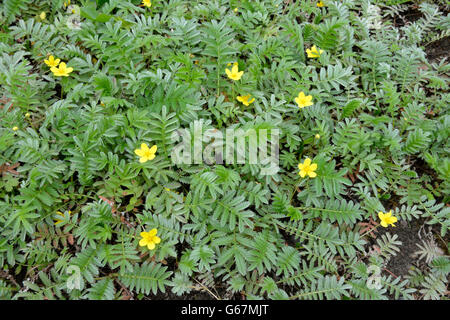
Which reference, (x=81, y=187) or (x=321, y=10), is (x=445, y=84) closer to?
(x=321, y=10)

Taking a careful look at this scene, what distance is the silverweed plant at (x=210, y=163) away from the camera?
8.87 ft

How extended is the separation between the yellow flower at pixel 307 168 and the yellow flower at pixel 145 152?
3.58 ft

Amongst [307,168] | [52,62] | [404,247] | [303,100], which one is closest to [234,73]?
[303,100]

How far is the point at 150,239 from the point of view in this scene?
2.64 m

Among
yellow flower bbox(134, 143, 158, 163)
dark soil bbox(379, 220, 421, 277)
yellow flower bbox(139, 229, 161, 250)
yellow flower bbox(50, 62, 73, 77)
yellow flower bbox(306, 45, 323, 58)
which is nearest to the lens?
yellow flower bbox(139, 229, 161, 250)

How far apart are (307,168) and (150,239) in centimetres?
126

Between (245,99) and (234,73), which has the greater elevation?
(234,73)

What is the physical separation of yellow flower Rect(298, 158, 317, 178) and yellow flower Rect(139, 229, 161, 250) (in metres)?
1.15

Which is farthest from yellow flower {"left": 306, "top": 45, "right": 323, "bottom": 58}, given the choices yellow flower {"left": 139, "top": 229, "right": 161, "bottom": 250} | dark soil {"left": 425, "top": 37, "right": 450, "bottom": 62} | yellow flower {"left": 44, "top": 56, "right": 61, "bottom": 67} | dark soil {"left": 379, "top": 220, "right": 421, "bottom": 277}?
yellow flower {"left": 44, "top": 56, "right": 61, "bottom": 67}

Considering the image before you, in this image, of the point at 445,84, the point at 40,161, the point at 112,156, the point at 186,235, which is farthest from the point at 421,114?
the point at 40,161

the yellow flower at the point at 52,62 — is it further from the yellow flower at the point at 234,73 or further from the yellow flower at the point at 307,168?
the yellow flower at the point at 307,168

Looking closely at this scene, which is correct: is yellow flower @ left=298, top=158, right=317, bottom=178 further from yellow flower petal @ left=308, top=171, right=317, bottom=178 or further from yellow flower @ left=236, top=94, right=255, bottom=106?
yellow flower @ left=236, top=94, right=255, bottom=106

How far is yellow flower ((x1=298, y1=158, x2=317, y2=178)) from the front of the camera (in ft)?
9.41

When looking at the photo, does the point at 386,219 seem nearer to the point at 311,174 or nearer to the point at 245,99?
the point at 311,174
